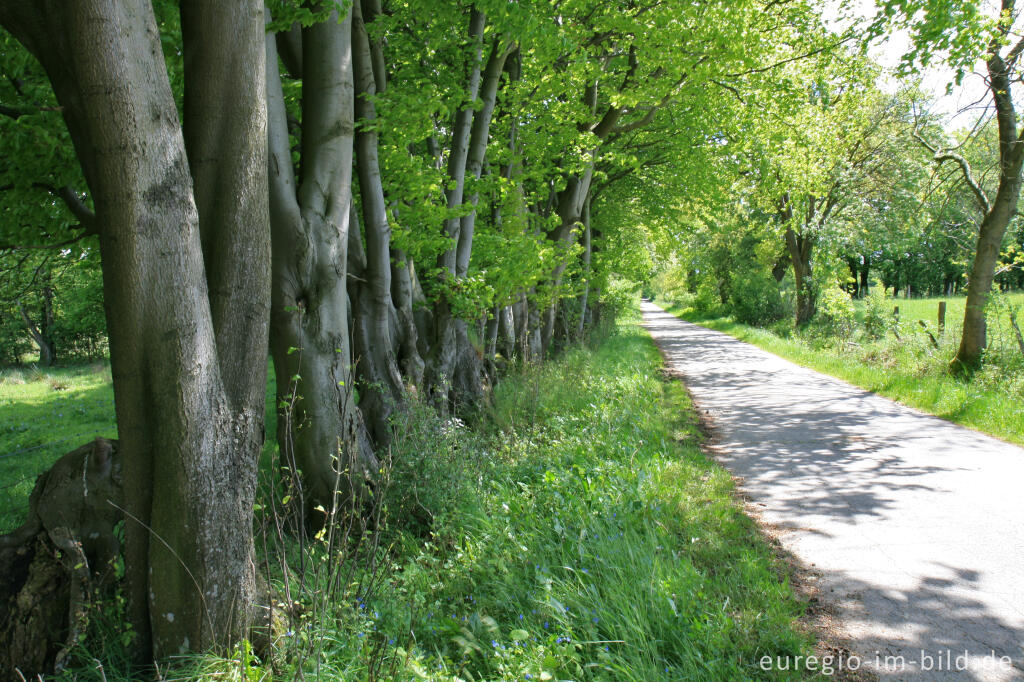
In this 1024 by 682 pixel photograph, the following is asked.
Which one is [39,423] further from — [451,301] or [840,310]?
[840,310]

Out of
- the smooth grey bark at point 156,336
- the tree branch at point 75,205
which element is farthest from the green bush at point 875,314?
the tree branch at point 75,205

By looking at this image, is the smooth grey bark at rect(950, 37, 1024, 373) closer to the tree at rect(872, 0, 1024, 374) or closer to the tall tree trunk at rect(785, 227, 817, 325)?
the tree at rect(872, 0, 1024, 374)

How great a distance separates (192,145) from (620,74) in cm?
1096

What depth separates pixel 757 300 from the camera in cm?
3017

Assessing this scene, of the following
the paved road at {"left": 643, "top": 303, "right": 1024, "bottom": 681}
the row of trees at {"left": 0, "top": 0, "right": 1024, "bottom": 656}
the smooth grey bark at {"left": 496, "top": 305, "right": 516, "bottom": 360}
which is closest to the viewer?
the row of trees at {"left": 0, "top": 0, "right": 1024, "bottom": 656}

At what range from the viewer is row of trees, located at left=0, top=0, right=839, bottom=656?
9.18 feet

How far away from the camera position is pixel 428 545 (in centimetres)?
453

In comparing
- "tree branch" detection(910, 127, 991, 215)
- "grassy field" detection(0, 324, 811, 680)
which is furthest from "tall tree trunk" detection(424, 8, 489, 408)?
"tree branch" detection(910, 127, 991, 215)

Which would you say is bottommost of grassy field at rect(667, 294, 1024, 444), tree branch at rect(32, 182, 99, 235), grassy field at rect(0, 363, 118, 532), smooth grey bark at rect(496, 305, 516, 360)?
grassy field at rect(0, 363, 118, 532)

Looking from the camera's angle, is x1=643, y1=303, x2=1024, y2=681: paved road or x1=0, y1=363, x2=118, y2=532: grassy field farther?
x1=0, y1=363, x2=118, y2=532: grassy field

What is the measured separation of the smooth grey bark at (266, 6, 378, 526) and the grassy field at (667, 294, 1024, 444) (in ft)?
26.3

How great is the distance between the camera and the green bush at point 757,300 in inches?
1144

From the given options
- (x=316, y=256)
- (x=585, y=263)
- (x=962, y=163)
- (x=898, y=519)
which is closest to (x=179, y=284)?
(x=316, y=256)

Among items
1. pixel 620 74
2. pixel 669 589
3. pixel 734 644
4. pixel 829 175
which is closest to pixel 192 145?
Answer: pixel 669 589
